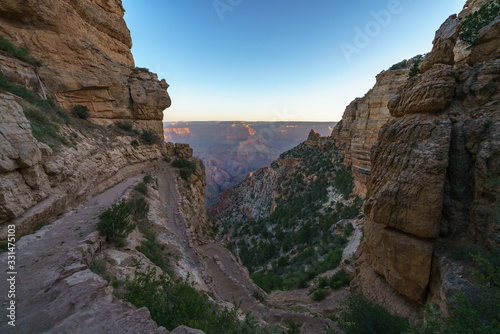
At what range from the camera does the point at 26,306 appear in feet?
11.1

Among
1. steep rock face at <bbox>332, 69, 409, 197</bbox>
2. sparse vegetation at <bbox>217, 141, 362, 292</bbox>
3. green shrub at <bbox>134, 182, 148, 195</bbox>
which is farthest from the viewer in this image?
steep rock face at <bbox>332, 69, 409, 197</bbox>

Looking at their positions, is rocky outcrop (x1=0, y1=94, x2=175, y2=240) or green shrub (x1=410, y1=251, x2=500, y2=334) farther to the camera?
rocky outcrop (x1=0, y1=94, x2=175, y2=240)

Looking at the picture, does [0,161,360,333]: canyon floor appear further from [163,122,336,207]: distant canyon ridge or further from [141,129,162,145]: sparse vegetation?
[163,122,336,207]: distant canyon ridge

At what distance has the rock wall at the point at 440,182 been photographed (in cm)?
471

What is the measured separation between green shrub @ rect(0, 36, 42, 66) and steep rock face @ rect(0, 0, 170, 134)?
0.48 m

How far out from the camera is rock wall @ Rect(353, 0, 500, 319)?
4.71 meters

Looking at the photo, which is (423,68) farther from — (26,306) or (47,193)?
(47,193)

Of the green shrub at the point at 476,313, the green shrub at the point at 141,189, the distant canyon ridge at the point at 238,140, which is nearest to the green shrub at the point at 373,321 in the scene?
the green shrub at the point at 476,313

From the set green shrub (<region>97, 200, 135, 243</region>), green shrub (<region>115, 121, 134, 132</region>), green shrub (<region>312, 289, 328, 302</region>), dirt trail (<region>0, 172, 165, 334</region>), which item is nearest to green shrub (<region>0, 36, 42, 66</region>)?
green shrub (<region>115, 121, 134, 132</region>)

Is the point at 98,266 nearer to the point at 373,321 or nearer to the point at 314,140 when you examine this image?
the point at 373,321

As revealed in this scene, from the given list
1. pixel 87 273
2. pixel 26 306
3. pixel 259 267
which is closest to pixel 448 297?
pixel 87 273

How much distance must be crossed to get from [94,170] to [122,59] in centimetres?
1429

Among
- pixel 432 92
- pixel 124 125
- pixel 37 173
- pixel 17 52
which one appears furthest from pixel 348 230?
pixel 17 52

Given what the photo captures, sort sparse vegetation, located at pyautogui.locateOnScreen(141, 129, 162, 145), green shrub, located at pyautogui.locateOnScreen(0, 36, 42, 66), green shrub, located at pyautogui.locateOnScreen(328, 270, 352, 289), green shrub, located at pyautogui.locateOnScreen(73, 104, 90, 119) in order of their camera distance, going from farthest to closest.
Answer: sparse vegetation, located at pyautogui.locateOnScreen(141, 129, 162, 145), green shrub, located at pyautogui.locateOnScreen(73, 104, 90, 119), green shrub, located at pyautogui.locateOnScreen(328, 270, 352, 289), green shrub, located at pyautogui.locateOnScreen(0, 36, 42, 66)
